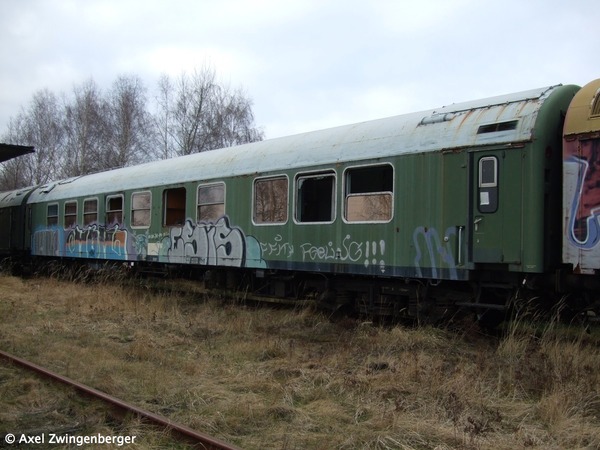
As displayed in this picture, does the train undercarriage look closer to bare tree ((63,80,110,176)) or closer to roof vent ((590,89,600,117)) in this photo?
roof vent ((590,89,600,117))

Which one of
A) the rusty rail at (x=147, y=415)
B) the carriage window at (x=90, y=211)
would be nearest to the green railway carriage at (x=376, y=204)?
the carriage window at (x=90, y=211)

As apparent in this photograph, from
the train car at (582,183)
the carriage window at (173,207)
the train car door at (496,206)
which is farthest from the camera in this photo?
the carriage window at (173,207)

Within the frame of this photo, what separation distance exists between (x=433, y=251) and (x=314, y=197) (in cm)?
260

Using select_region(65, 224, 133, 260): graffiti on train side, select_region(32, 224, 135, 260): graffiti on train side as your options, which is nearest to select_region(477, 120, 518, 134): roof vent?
select_region(32, 224, 135, 260): graffiti on train side

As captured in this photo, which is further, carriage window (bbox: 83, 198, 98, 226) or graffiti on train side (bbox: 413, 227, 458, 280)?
carriage window (bbox: 83, 198, 98, 226)

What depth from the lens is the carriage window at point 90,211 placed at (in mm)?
15273

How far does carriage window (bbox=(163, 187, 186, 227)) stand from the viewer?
12.6 metres

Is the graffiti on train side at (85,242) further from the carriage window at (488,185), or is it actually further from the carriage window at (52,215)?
the carriage window at (488,185)

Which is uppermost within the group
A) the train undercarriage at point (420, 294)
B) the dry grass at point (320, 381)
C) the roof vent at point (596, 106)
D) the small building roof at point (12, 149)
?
the small building roof at point (12, 149)

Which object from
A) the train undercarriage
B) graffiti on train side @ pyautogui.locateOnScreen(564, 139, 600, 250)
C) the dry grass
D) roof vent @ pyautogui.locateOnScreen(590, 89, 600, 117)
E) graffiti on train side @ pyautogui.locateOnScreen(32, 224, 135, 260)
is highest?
roof vent @ pyautogui.locateOnScreen(590, 89, 600, 117)

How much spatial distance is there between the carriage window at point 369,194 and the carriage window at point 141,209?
6.10 m

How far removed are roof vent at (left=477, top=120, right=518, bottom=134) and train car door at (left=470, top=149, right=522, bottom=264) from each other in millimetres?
297

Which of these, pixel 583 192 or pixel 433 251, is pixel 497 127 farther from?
pixel 433 251

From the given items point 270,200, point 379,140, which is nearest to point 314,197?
point 270,200
